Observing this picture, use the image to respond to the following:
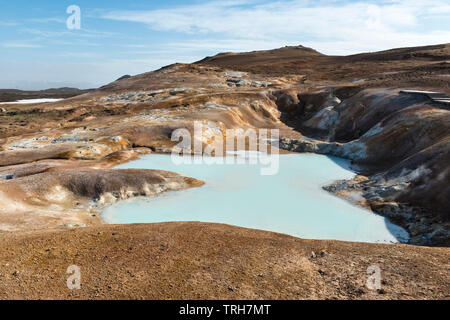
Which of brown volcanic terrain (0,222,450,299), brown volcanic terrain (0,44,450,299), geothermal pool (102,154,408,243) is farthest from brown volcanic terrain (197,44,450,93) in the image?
brown volcanic terrain (0,222,450,299)

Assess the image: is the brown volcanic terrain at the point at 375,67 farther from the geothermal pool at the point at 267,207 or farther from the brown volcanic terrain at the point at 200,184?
A: the geothermal pool at the point at 267,207

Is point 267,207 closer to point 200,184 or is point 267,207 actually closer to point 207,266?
point 200,184

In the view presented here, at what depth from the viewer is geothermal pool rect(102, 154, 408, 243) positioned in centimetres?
2091

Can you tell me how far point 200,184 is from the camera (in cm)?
2845

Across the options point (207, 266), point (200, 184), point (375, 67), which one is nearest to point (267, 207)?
point (200, 184)

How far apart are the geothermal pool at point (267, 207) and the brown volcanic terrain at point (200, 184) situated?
152 cm

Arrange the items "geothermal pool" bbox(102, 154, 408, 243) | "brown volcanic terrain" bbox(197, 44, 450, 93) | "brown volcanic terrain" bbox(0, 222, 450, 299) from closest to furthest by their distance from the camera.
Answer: "brown volcanic terrain" bbox(0, 222, 450, 299)
"geothermal pool" bbox(102, 154, 408, 243)
"brown volcanic terrain" bbox(197, 44, 450, 93)

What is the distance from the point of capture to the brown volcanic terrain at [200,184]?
11.0 meters

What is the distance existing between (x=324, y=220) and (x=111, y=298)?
637 inches

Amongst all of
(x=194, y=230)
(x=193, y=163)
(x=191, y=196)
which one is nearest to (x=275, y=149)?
(x=193, y=163)

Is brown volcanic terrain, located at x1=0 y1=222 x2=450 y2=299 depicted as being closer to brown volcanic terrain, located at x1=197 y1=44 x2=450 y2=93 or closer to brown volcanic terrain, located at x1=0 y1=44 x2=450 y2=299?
brown volcanic terrain, located at x1=0 y1=44 x2=450 y2=299

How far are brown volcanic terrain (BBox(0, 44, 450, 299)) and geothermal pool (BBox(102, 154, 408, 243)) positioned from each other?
1.52m
